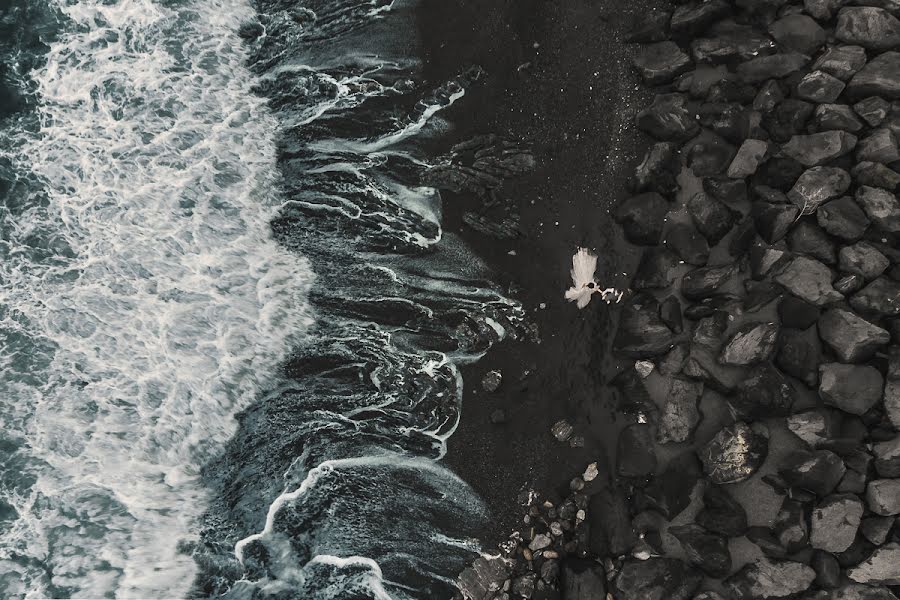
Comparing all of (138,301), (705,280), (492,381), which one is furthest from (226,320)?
(705,280)

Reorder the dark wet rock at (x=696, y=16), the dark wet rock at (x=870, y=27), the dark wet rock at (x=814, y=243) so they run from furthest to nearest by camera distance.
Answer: the dark wet rock at (x=696, y=16) → the dark wet rock at (x=870, y=27) → the dark wet rock at (x=814, y=243)

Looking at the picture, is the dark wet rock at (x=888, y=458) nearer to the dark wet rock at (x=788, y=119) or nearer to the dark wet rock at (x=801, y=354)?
the dark wet rock at (x=801, y=354)

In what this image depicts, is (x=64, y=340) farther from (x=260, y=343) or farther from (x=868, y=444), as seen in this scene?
(x=868, y=444)

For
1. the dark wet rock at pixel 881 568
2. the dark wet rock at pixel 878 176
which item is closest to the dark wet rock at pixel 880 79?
the dark wet rock at pixel 878 176

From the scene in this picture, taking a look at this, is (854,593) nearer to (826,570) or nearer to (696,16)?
(826,570)

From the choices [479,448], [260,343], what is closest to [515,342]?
[479,448]

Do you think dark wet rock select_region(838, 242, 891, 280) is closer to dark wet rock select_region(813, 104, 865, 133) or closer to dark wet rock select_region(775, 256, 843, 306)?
dark wet rock select_region(775, 256, 843, 306)

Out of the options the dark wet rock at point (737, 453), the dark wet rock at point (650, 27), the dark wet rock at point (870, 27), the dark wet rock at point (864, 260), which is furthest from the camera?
the dark wet rock at point (650, 27)
